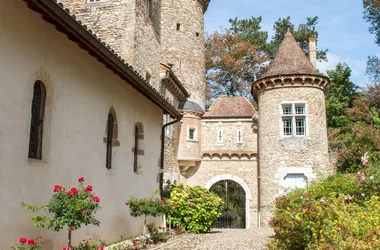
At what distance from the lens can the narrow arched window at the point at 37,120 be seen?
18.9 ft

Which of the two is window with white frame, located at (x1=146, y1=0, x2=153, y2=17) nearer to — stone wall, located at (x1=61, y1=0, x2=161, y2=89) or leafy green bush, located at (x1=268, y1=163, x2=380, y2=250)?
stone wall, located at (x1=61, y1=0, x2=161, y2=89)

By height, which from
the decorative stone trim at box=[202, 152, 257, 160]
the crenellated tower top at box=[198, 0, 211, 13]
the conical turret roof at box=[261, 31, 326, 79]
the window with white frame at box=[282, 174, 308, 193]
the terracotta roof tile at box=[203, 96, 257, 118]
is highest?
the crenellated tower top at box=[198, 0, 211, 13]

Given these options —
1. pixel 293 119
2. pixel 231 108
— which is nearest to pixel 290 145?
pixel 293 119

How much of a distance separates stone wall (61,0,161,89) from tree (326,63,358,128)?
19.6m

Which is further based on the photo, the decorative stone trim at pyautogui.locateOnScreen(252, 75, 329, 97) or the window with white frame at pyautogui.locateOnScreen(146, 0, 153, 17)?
the decorative stone trim at pyautogui.locateOnScreen(252, 75, 329, 97)

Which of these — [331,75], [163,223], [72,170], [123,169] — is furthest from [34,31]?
[331,75]

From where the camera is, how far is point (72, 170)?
6641 mm

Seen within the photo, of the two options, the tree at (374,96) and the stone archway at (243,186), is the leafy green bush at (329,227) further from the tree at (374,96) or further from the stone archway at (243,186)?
the tree at (374,96)

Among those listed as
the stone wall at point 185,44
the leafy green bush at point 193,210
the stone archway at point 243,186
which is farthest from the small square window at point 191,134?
the leafy green bush at point 193,210

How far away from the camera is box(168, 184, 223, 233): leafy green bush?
13062mm

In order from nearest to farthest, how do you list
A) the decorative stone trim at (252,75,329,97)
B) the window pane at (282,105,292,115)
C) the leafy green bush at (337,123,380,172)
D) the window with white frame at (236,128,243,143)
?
the leafy green bush at (337,123,380,172)
the decorative stone trim at (252,75,329,97)
the window pane at (282,105,292,115)
the window with white frame at (236,128,243,143)

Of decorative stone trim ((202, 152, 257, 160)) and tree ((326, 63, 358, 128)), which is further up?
tree ((326, 63, 358, 128))

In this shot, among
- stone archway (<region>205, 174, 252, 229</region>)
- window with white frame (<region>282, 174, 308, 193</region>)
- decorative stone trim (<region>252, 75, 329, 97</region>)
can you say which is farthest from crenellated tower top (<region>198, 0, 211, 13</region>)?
window with white frame (<region>282, 174, 308, 193</region>)

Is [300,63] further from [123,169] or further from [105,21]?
[123,169]
